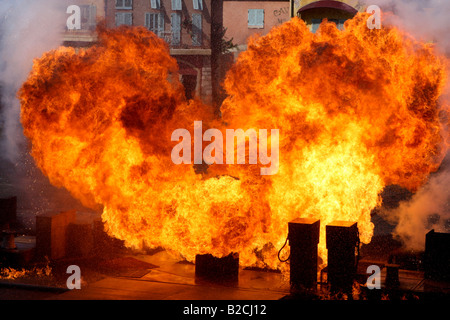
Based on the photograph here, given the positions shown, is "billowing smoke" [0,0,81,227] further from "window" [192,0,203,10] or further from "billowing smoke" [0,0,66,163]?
"window" [192,0,203,10]

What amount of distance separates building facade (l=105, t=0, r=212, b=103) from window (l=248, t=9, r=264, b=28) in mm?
3650

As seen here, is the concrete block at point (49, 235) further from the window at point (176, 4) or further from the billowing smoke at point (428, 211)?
the window at point (176, 4)

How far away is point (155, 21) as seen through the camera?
103 ft

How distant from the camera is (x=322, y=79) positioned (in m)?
11.6

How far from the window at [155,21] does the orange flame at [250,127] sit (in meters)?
20.3

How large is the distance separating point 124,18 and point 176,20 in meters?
3.48

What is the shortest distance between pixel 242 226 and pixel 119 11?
25.1m

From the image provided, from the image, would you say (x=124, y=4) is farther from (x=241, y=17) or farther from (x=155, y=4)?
(x=241, y=17)

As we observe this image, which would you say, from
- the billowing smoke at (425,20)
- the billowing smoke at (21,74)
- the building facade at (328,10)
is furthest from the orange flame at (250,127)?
the building facade at (328,10)

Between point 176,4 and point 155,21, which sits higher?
point 176,4

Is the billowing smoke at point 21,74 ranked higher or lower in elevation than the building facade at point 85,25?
lower

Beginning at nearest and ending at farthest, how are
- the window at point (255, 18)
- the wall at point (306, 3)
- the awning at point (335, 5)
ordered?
the awning at point (335, 5) → the wall at point (306, 3) → the window at point (255, 18)

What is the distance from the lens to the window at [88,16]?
29.9 metres

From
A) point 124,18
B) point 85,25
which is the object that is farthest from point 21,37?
point 124,18
